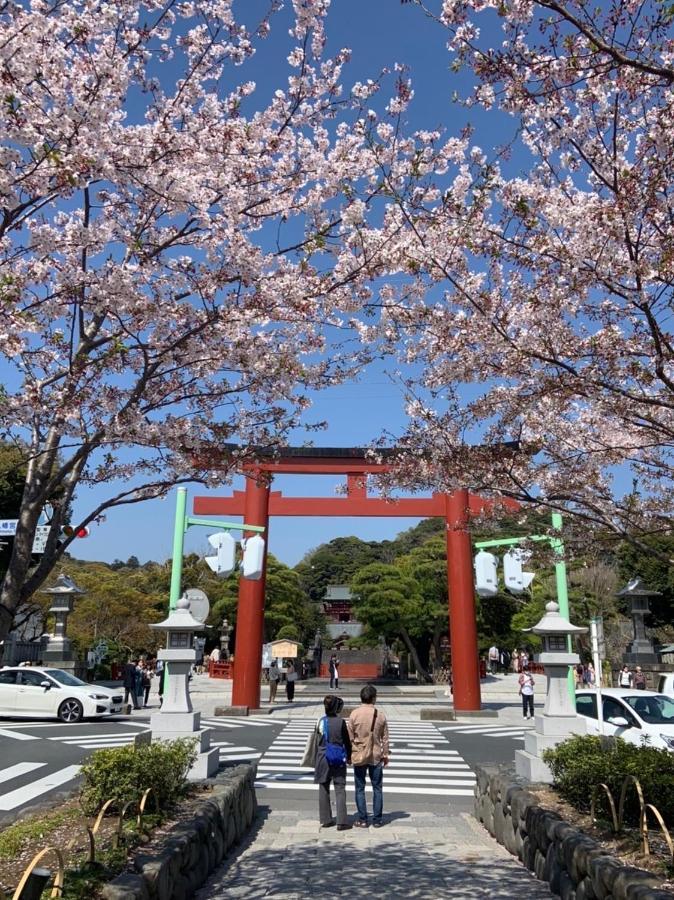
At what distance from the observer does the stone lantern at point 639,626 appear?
2430 centimetres

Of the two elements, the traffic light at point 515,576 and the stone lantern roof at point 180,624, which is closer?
the stone lantern roof at point 180,624

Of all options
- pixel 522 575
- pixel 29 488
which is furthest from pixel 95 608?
pixel 29 488

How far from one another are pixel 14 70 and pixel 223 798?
6.17 metres

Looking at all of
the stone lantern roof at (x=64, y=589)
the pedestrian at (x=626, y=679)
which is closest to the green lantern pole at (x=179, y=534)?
the stone lantern roof at (x=64, y=589)

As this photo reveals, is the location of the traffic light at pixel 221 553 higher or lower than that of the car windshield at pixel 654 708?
higher

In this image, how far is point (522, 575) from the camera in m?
15.9

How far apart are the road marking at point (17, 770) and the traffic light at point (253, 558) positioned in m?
8.07

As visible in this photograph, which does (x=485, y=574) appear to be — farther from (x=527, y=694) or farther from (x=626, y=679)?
(x=626, y=679)

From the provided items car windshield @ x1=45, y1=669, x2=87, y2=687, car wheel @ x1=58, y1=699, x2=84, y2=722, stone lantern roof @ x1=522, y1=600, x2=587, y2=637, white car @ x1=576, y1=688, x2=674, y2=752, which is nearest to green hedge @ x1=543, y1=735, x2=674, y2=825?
stone lantern roof @ x1=522, y1=600, x2=587, y2=637

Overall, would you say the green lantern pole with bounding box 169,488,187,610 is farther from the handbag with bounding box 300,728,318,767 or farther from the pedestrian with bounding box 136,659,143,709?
the handbag with bounding box 300,728,318,767

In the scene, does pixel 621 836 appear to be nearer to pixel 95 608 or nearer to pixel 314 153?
pixel 314 153

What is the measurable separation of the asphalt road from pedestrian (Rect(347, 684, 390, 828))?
136cm

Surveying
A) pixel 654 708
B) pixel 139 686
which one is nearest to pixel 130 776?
pixel 654 708

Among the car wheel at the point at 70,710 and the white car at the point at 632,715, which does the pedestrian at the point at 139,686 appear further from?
the white car at the point at 632,715
